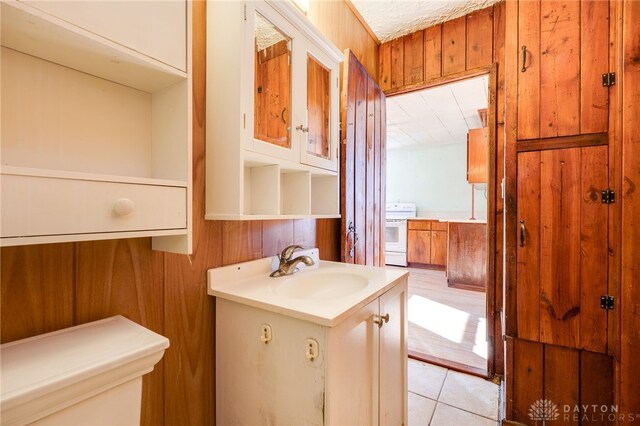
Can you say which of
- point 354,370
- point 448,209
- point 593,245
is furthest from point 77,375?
point 448,209

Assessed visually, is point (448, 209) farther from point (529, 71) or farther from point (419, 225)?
point (529, 71)

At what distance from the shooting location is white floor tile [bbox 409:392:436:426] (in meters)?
1.54

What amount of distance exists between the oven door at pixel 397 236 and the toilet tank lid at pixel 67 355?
15.7ft

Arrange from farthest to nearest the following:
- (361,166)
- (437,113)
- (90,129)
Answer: (437,113) → (361,166) → (90,129)

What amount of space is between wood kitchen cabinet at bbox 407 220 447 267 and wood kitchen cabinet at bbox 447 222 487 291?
2.72 ft

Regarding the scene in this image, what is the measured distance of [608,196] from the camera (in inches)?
50.2

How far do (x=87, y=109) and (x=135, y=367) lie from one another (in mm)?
671

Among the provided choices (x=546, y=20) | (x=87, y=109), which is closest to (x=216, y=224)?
(x=87, y=109)

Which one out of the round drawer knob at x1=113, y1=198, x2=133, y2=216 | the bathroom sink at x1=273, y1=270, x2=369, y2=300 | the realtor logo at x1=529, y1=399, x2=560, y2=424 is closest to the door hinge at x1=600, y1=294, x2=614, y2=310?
the realtor logo at x1=529, y1=399, x2=560, y2=424

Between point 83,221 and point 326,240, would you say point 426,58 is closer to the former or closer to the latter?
point 326,240

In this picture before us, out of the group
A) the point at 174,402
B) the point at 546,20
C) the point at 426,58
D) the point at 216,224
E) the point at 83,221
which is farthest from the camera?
the point at 426,58

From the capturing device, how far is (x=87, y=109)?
2.45 ft

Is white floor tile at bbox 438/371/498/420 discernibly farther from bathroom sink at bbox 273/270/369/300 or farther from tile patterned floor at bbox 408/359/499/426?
bathroom sink at bbox 273/270/369/300

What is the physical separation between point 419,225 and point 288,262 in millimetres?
4226
